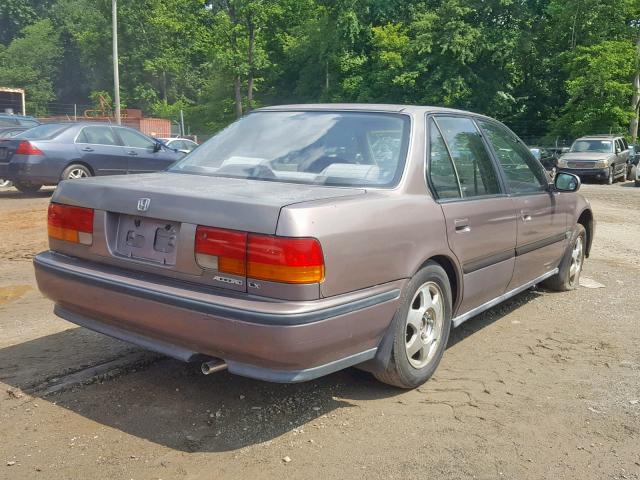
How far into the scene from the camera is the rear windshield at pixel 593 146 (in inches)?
949

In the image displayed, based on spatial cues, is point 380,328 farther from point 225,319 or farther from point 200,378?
point 200,378

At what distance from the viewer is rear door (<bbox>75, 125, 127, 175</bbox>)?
41.0 ft

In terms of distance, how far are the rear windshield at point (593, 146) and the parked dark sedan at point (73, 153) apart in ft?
56.1

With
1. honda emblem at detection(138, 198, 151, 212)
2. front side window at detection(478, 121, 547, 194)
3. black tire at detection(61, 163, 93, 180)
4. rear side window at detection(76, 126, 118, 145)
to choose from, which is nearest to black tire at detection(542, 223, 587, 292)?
front side window at detection(478, 121, 547, 194)

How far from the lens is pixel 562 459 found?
9.99 ft

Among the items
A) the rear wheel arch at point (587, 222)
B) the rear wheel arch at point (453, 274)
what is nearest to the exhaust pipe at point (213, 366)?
the rear wheel arch at point (453, 274)

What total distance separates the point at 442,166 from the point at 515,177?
46.2 inches

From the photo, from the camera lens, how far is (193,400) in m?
3.57

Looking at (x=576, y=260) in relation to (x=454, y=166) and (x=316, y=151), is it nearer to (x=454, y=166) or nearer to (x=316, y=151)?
(x=454, y=166)

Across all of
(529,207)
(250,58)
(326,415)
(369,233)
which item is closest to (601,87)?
(250,58)

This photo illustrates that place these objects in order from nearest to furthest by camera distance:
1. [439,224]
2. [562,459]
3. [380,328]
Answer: [562,459] < [380,328] < [439,224]

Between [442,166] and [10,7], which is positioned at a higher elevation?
[10,7]

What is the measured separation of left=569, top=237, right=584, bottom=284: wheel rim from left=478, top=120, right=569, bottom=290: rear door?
0.61 m

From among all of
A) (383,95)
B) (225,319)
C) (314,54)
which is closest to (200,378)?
(225,319)
